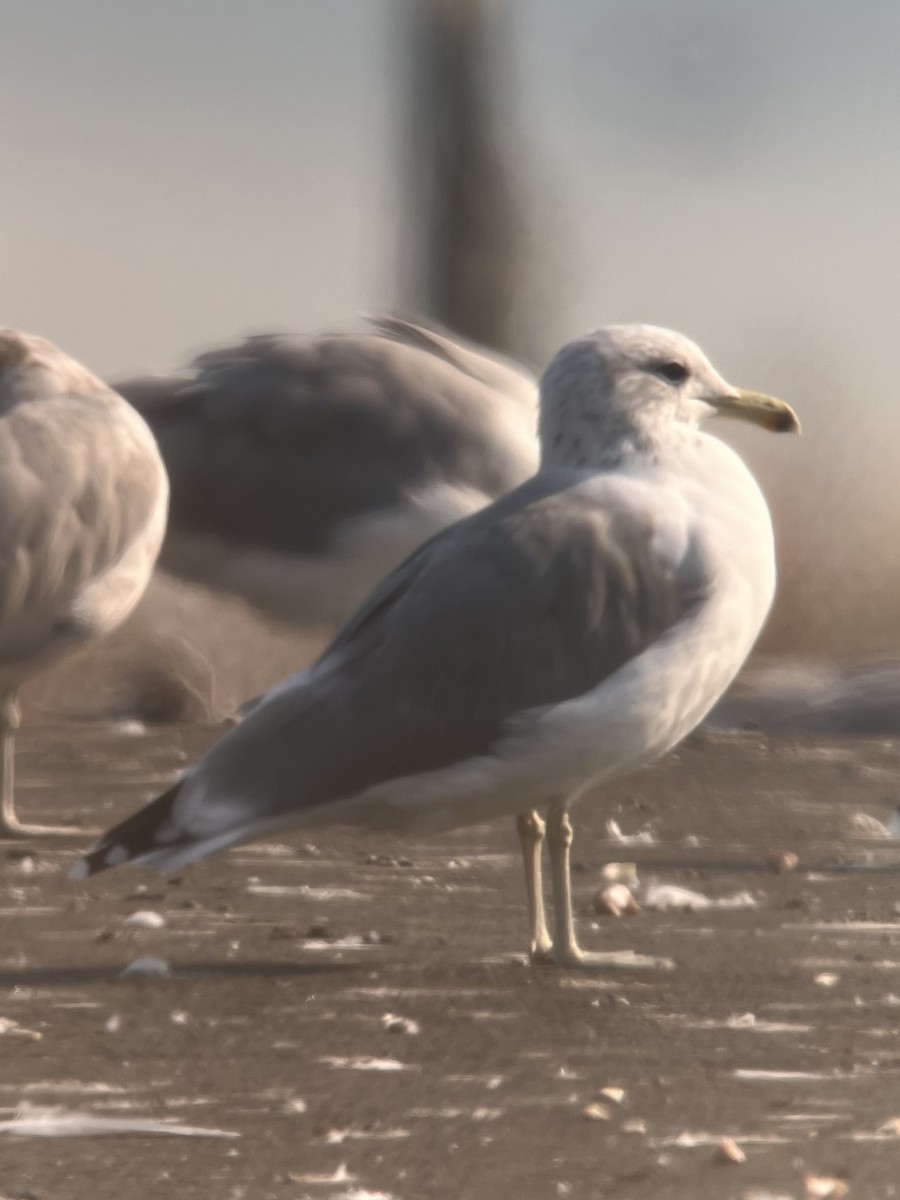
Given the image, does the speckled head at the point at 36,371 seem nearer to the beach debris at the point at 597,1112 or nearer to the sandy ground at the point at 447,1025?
the sandy ground at the point at 447,1025

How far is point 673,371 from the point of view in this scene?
4.27m

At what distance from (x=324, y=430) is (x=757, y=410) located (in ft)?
7.97

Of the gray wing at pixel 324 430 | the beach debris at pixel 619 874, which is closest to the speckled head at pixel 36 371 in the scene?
the gray wing at pixel 324 430

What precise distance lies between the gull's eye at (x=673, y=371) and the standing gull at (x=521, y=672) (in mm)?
151

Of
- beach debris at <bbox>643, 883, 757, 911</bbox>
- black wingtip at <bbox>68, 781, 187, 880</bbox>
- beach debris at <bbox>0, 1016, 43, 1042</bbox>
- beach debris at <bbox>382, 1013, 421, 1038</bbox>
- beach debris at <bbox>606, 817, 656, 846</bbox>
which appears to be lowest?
beach debris at <bbox>606, 817, 656, 846</bbox>

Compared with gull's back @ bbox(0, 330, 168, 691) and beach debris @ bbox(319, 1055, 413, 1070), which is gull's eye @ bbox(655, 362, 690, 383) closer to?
beach debris @ bbox(319, 1055, 413, 1070)

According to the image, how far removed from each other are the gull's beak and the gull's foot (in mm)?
1021

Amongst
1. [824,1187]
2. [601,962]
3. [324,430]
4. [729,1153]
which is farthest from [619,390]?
[324,430]

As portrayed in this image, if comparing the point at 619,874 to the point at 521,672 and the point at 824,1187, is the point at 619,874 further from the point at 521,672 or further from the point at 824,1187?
the point at 824,1187

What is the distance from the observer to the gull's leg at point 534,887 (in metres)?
4.16

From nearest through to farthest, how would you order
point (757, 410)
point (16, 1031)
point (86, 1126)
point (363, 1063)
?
point (86, 1126), point (363, 1063), point (16, 1031), point (757, 410)

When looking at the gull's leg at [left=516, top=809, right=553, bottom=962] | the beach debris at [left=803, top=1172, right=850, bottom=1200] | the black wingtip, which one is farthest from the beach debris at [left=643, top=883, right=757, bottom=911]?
the beach debris at [left=803, top=1172, right=850, bottom=1200]

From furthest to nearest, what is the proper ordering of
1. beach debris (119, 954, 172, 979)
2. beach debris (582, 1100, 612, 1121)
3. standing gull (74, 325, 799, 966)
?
beach debris (119, 954, 172, 979), standing gull (74, 325, 799, 966), beach debris (582, 1100, 612, 1121)

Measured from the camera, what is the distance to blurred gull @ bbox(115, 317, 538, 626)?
654 centimetres
